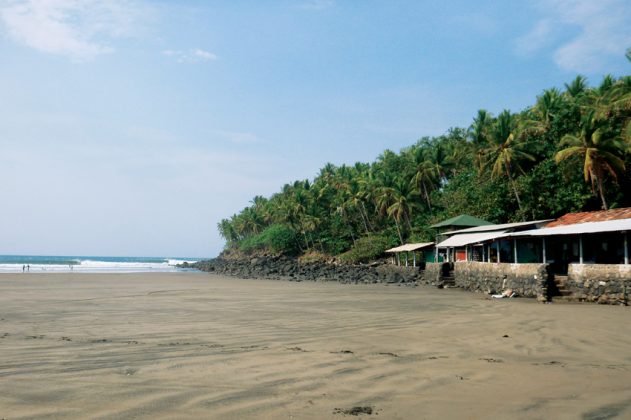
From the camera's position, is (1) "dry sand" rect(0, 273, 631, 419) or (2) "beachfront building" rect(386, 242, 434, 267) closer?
(1) "dry sand" rect(0, 273, 631, 419)

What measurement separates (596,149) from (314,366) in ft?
81.9

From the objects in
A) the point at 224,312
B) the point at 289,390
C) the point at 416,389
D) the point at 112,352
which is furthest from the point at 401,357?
the point at 224,312

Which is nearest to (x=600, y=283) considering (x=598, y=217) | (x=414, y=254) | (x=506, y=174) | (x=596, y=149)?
(x=598, y=217)

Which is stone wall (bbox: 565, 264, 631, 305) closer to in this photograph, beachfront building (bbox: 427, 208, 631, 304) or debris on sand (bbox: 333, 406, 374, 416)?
beachfront building (bbox: 427, 208, 631, 304)

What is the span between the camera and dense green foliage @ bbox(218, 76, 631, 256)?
1078 inches

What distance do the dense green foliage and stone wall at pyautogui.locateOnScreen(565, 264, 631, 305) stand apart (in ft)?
35.0

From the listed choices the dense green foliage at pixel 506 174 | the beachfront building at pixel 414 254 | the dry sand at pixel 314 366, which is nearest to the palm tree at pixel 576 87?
the dense green foliage at pixel 506 174

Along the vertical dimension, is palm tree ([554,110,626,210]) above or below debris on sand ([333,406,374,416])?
above

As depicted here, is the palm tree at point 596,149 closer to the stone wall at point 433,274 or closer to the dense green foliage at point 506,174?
the dense green foliage at point 506,174

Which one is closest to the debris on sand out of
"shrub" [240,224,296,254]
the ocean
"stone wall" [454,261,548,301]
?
"stone wall" [454,261,548,301]

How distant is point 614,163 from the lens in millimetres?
26250

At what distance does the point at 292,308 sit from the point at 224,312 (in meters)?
2.07

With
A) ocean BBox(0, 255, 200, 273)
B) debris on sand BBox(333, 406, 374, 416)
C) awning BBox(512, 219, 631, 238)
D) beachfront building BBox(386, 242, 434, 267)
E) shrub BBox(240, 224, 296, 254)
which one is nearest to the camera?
debris on sand BBox(333, 406, 374, 416)

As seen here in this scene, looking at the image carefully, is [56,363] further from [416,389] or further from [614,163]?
[614,163]
